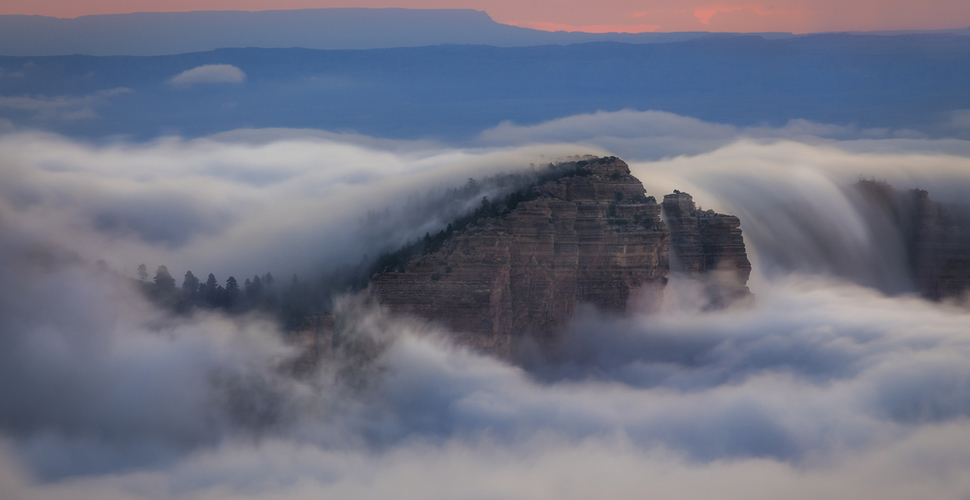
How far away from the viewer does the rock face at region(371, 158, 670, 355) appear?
9706 centimetres

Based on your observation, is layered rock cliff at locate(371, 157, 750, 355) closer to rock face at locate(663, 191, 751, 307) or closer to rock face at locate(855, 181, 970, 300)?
rock face at locate(663, 191, 751, 307)

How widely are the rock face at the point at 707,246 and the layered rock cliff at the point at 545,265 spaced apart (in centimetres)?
486

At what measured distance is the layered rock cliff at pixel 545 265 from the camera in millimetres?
97062

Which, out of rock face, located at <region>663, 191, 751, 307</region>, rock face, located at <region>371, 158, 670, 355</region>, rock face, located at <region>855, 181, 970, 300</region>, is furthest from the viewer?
rock face, located at <region>855, 181, 970, 300</region>

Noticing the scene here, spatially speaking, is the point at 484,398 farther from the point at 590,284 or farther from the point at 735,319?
the point at 735,319

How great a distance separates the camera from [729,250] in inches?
4198

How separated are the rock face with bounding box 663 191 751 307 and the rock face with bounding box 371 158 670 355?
505cm

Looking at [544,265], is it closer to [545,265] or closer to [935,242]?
[545,265]

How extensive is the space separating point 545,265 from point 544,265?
10 centimetres

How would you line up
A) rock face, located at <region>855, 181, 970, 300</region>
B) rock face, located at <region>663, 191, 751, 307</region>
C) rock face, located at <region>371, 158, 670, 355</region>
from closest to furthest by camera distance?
1. rock face, located at <region>371, 158, 670, 355</region>
2. rock face, located at <region>663, 191, 751, 307</region>
3. rock face, located at <region>855, 181, 970, 300</region>

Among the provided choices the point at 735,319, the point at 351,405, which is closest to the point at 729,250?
the point at 735,319

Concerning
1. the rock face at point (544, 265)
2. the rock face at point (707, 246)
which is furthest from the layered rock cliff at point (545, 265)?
the rock face at point (707, 246)

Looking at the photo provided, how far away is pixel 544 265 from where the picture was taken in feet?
326

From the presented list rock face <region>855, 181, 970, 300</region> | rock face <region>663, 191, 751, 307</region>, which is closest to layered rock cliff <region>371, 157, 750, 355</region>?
rock face <region>663, 191, 751, 307</region>
